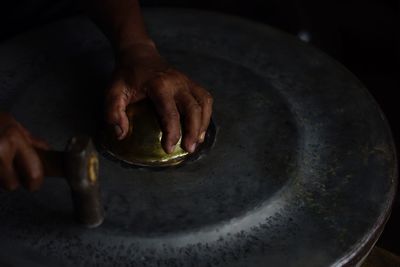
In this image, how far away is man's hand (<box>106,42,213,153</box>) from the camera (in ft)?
2.72

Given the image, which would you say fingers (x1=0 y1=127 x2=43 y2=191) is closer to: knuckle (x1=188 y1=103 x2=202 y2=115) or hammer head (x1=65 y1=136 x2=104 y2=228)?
hammer head (x1=65 y1=136 x2=104 y2=228)

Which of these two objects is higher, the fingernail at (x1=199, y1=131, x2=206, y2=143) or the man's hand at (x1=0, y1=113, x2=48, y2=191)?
the man's hand at (x1=0, y1=113, x2=48, y2=191)

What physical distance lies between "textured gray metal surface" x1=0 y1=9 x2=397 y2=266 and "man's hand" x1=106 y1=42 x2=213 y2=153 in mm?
45

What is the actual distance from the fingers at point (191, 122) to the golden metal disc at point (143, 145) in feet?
0.05

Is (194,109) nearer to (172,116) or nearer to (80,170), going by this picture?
(172,116)

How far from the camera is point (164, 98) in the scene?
85cm

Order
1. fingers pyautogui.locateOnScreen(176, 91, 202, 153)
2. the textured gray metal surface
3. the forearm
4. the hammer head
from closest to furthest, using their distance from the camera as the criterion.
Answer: the hammer head
the textured gray metal surface
fingers pyautogui.locateOnScreen(176, 91, 202, 153)
the forearm

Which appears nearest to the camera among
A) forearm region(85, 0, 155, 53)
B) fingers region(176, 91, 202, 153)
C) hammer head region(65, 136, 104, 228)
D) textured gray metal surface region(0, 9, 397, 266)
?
hammer head region(65, 136, 104, 228)

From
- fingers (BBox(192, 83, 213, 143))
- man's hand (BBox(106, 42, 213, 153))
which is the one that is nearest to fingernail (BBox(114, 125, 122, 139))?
man's hand (BBox(106, 42, 213, 153))

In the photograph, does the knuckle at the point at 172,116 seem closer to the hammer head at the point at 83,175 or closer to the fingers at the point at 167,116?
the fingers at the point at 167,116

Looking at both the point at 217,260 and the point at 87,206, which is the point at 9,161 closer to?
the point at 87,206

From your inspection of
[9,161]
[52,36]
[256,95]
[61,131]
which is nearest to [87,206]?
[9,161]

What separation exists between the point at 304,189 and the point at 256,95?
0.21m

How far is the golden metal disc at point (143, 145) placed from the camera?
83 cm
